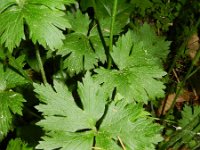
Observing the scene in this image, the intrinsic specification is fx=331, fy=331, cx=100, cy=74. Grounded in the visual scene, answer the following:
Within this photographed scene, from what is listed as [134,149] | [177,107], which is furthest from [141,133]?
[177,107]

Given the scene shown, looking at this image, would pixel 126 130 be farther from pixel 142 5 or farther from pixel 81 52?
pixel 142 5

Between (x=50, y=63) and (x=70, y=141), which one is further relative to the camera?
(x=50, y=63)

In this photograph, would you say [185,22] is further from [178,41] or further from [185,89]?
[185,89]

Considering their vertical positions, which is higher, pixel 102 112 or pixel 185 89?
pixel 102 112

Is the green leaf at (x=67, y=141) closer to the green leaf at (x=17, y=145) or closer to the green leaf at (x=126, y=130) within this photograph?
the green leaf at (x=126, y=130)

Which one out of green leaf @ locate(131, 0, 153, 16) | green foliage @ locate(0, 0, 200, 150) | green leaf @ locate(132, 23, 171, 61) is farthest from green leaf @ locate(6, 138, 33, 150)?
green leaf @ locate(131, 0, 153, 16)

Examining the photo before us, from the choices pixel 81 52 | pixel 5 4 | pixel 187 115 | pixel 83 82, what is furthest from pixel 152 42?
pixel 5 4
